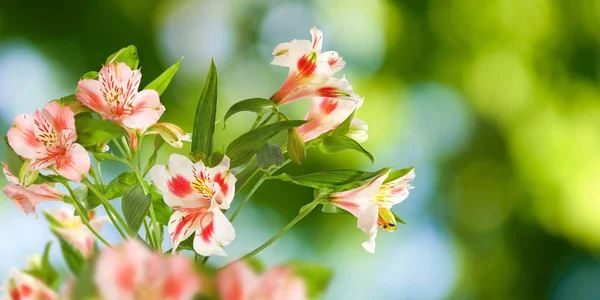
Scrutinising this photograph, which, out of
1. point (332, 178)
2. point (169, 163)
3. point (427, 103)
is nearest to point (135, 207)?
point (169, 163)

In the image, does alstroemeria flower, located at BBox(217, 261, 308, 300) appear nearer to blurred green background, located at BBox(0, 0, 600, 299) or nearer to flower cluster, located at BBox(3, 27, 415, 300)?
flower cluster, located at BBox(3, 27, 415, 300)

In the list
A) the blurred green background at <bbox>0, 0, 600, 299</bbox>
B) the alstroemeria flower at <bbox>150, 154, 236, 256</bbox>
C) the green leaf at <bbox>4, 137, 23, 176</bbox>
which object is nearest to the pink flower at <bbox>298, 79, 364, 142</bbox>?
the alstroemeria flower at <bbox>150, 154, 236, 256</bbox>

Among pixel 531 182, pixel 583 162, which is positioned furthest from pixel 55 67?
pixel 583 162

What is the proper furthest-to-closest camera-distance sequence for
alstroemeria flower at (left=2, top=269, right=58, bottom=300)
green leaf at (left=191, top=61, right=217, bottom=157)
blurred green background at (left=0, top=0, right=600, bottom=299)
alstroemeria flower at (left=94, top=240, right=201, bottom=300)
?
1. blurred green background at (left=0, top=0, right=600, bottom=299)
2. green leaf at (left=191, top=61, right=217, bottom=157)
3. alstroemeria flower at (left=2, top=269, right=58, bottom=300)
4. alstroemeria flower at (left=94, top=240, right=201, bottom=300)

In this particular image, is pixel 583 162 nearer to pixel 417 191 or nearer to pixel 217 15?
pixel 417 191

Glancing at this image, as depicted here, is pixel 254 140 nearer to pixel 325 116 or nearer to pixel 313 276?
pixel 325 116

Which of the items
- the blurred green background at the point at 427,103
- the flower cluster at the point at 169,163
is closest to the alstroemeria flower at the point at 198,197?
the flower cluster at the point at 169,163

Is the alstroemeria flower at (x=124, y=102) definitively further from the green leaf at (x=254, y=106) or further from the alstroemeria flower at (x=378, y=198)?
the alstroemeria flower at (x=378, y=198)
